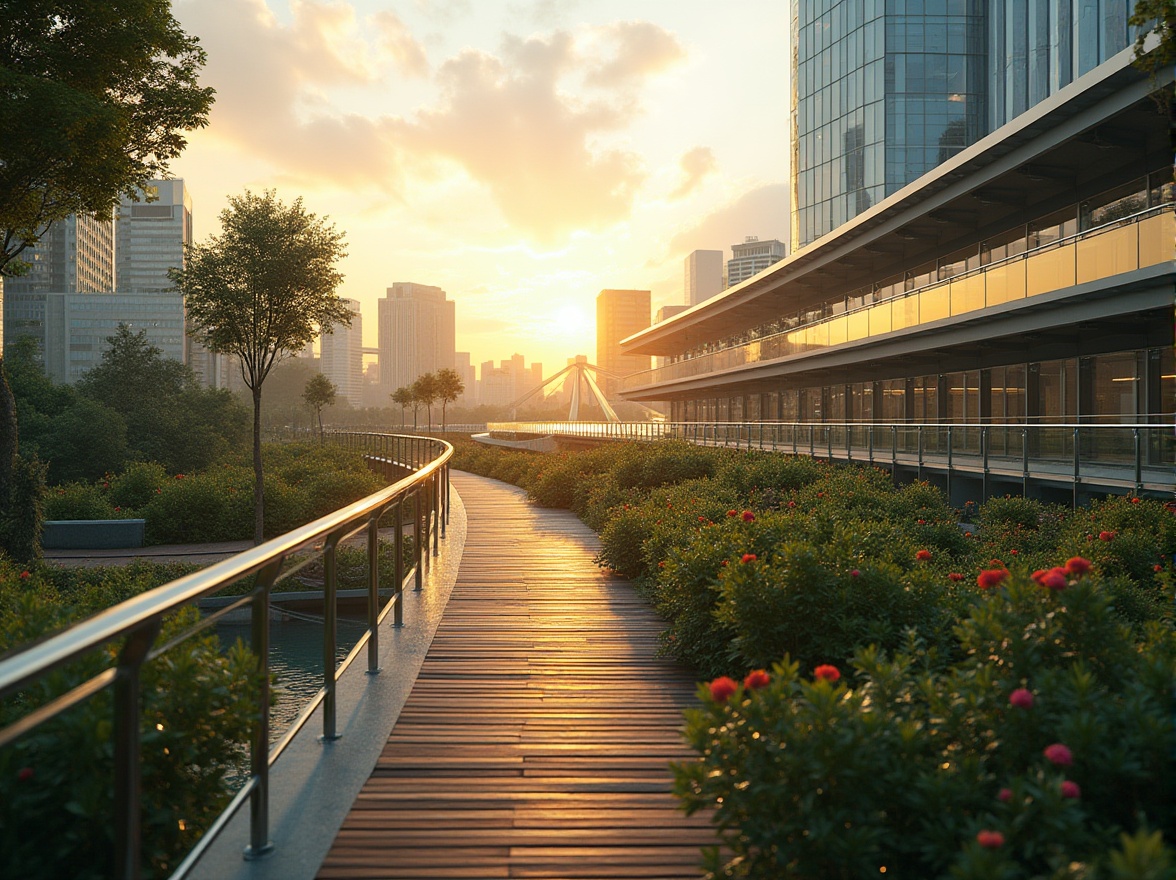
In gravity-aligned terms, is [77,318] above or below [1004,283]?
above

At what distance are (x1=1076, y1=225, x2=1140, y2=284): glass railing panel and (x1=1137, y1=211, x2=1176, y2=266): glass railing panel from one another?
15 centimetres

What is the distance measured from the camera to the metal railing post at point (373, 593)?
16.9 feet

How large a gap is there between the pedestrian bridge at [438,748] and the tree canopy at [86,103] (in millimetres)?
11442

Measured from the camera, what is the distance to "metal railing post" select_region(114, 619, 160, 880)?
2164 mm

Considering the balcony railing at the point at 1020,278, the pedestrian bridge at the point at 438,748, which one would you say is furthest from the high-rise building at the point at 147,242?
the pedestrian bridge at the point at 438,748

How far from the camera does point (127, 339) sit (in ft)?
167

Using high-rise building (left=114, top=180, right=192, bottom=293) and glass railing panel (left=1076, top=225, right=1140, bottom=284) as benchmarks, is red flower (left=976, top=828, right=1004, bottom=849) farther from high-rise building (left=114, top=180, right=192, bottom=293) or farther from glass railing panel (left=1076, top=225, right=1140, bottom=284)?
high-rise building (left=114, top=180, right=192, bottom=293)

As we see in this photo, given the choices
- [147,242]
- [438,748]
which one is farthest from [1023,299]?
[147,242]

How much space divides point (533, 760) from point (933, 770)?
2.18m

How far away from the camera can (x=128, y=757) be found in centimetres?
220

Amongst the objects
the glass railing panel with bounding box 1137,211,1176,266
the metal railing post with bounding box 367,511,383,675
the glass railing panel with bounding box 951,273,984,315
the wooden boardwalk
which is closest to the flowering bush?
the wooden boardwalk

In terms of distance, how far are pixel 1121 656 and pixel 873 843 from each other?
126 cm

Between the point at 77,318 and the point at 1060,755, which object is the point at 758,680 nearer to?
the point at 1060,755

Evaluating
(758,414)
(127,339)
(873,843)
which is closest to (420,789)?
(873,843)
